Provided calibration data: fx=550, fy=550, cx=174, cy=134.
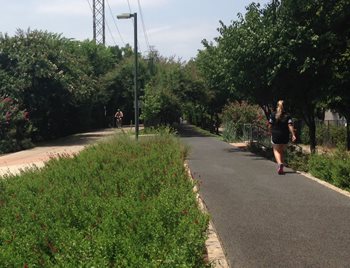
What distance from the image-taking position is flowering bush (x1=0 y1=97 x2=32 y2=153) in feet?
98.1

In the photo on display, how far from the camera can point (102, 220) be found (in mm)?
6125

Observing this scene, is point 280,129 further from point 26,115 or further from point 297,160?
point 26,115

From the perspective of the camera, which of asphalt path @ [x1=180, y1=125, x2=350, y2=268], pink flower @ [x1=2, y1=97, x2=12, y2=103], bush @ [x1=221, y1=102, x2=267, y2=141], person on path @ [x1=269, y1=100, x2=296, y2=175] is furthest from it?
bush @ [x1=221, y1=102, x2=267, y2=141]

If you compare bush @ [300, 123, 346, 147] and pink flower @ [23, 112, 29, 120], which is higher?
pink flower @ [23, 112, 29, 120]

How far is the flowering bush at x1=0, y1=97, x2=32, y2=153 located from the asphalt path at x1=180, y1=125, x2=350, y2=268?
1975cm

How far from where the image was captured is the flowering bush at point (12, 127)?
2991cm

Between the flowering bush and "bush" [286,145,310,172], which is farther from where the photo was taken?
the flowering bush

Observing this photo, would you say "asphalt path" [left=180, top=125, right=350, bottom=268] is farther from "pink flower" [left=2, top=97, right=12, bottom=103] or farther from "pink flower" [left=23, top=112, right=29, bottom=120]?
"pink flower" [left=23, top=112, right=29, bottom=120]

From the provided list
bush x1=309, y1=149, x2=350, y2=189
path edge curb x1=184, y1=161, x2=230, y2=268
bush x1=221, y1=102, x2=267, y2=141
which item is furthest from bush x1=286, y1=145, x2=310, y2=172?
bush x1=221, y1=102, x2=267, y2=141

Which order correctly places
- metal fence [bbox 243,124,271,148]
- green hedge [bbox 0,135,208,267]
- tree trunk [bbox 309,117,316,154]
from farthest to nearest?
metal fence [bbox 243,124,271,148], tree trunk [bbox 309,117,316,154], green hedge [bbox 0,135,208,267]

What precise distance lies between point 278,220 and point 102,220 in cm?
267

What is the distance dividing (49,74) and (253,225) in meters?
28.2

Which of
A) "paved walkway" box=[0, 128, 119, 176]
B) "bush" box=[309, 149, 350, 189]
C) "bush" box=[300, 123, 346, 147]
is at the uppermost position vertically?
"bush" box=[309, 149, 350, 189]

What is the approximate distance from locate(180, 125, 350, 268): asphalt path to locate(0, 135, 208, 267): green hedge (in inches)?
27.9
